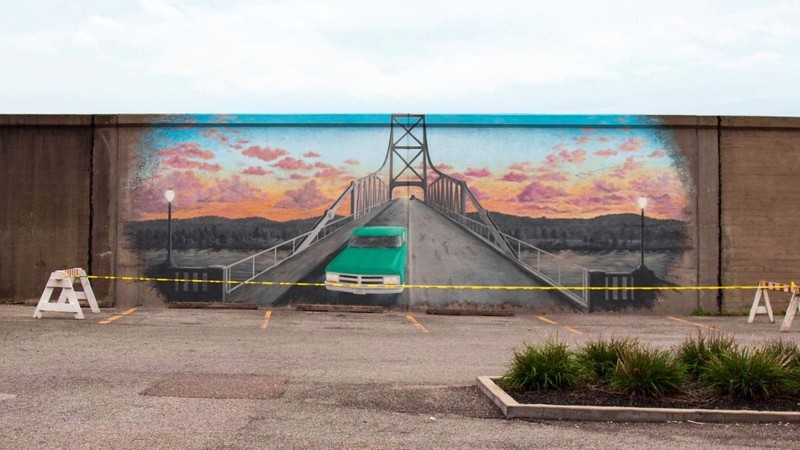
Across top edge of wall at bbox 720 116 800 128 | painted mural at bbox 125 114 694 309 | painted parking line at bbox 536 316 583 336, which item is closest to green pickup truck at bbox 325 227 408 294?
painted mural at bbox 125 114 694 309

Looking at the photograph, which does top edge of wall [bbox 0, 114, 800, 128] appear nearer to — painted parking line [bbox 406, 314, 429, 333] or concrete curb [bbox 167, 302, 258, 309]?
concrete curb [bbox 167, 302, 258, 309]

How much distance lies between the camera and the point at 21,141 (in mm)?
19109

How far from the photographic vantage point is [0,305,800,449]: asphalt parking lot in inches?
264

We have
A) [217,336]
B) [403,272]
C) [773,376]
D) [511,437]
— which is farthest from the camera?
[403,272]

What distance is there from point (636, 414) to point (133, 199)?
14998mm

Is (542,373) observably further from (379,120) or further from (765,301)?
(379,120)

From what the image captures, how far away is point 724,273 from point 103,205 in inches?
607

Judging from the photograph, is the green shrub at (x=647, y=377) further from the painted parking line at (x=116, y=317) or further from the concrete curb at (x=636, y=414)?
the painted parking line at (x=116, y=317)

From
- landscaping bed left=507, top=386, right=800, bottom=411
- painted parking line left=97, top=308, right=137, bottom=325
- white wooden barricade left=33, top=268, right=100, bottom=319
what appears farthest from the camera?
white wooden barricade left=33, top=268, right=100, bottom=319

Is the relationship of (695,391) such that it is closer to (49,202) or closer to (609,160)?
(609,160)

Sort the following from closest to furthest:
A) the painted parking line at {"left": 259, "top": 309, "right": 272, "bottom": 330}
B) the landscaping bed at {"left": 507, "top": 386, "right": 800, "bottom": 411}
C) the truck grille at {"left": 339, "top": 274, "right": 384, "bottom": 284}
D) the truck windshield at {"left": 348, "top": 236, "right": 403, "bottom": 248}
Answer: the landscaping bed at {"left": 507, "top": 386, "right": 800, "bottom": 411} < the painted parking line at {"left": 259, "top": 309, "right": 272, "bottom": 330} < the truck grille at {"left": 339, "top": 274, "right": 384, "bottom": 284} < the truck windshield at {"left": 348, "top": 236, "right": 403, "bottom": 248}

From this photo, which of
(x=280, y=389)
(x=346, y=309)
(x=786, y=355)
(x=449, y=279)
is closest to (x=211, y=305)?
(x=346, y=309)

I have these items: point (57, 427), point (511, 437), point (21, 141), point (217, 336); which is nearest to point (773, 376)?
point (511, 437)

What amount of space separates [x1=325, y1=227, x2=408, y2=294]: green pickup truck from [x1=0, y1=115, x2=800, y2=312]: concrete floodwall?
212 centimetres
